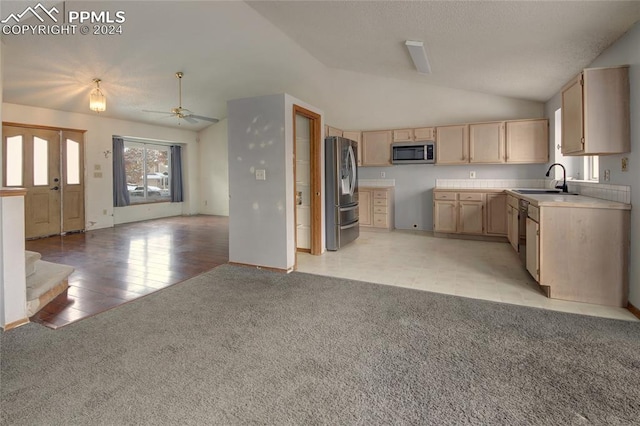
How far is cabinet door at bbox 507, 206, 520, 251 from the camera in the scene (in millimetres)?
4453

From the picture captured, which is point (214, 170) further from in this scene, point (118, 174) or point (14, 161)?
point (14, 161)

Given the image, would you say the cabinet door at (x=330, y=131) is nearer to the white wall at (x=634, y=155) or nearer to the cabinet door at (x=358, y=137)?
the cabinet door at (x=358, y=137)

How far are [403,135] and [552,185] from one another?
8.72 feet

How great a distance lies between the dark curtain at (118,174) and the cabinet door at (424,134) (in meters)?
7.09

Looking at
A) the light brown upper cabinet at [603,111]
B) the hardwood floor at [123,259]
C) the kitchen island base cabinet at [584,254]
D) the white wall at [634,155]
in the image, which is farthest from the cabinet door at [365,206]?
the white wall at [634,155]

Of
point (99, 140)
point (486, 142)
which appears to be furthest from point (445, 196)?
point (99, 140)

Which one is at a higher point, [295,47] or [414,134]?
[295,47]

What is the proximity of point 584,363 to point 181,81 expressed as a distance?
7048 millimetres

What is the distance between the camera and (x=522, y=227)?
4.04 metres

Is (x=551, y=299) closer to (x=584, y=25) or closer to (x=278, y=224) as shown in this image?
(x=584, y=25)

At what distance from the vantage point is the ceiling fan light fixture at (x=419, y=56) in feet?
13.8

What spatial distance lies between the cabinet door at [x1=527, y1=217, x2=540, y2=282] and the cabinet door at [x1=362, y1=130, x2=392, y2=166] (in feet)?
11.3

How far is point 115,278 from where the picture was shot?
12.6 feet

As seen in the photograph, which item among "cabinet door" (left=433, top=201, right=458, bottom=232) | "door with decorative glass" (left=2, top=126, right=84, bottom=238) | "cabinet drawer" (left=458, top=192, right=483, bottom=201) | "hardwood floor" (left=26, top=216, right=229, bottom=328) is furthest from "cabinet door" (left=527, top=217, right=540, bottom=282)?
"door with decorative glass" (left=2, top=126, right=84, bottom=238)
